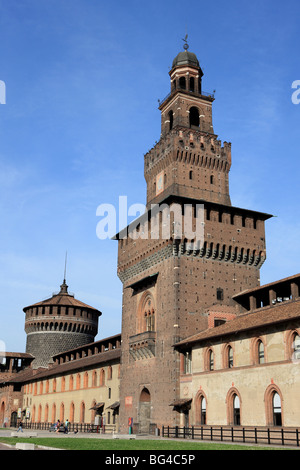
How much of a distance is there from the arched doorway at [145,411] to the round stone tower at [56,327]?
35.4 m

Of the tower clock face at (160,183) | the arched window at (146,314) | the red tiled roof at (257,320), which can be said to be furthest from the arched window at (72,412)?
the tower clock face at (160,183)

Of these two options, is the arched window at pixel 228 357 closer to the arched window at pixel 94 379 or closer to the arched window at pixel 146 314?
the arched window at pixel 146 314

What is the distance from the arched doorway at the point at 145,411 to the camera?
4244 centimetres

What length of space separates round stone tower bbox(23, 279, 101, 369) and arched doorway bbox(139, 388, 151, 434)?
35418 millimetres

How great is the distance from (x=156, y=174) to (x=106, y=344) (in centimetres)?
2168

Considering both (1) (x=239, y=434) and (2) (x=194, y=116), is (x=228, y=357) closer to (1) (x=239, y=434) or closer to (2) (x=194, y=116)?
(1) (x=239, y=434)

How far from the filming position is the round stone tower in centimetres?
7706

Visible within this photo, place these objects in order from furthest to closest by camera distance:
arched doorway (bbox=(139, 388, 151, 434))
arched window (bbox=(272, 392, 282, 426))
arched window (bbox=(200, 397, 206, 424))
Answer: arched doorway (bbox=(139, 388, 151, 434)) → arched window (bbox=(200, 397, 206, 424)) → arched window (bbox=(272, 392, 282, 426))

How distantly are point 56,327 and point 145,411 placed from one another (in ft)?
120

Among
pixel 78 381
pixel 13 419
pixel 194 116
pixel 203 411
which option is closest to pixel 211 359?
pixel 203 411

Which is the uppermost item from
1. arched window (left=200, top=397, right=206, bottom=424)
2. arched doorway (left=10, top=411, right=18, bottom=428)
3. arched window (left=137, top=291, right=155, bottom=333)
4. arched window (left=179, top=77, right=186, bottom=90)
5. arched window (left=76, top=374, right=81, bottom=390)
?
arched window (left=179, top=77, right=186, bottom=90)

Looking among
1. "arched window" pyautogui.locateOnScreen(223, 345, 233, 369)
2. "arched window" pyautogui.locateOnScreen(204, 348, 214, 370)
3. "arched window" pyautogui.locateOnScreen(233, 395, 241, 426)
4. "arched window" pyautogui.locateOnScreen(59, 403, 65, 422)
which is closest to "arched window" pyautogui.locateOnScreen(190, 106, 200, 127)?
"arched window" pyautogui.locateOnScreen(204, 348, 214, 370)

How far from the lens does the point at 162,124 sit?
2056 inches

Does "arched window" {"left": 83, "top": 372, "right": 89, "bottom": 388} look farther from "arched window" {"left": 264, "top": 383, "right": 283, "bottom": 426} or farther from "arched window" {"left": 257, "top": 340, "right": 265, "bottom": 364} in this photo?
"arched window" {"left": 264, "top": 383, "right": 283, "bottom": 426}
